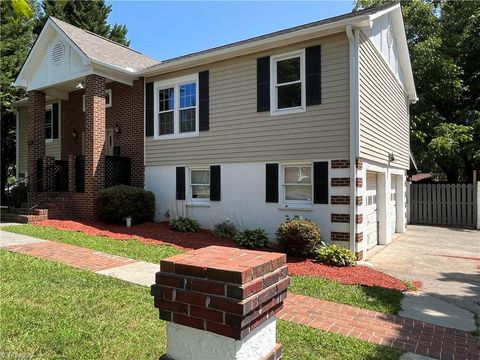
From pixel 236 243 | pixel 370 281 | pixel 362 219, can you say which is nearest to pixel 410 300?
pixel 370 281

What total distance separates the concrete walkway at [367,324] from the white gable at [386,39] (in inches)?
315

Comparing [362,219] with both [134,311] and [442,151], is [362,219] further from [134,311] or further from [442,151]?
[442,151]

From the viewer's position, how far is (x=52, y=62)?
14.8 m

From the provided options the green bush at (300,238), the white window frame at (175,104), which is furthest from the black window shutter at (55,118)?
the green bush at (300,238)

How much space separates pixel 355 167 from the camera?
929 cm

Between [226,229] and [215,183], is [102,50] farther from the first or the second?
[226,229]

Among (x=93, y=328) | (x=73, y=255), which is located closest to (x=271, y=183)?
(x=73, y=255)

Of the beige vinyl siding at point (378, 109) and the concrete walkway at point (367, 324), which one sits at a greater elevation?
the beige vinyl siding at point (378, 109)

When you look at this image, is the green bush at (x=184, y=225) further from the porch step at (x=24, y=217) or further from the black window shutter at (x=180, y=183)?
the porch step at (x=24, y=217)

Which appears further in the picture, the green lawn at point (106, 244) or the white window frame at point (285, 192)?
the white window frame at point (285, 192)

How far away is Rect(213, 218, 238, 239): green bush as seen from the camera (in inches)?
444

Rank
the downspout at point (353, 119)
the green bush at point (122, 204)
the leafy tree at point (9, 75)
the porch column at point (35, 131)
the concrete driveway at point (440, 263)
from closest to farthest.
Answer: the concrete driveway at point (440, 263) < the downspout at point (353, 119) < the green bush at point (122, 204) < the porch column at point (35, 131) < the leafy tree at point (9, 75)

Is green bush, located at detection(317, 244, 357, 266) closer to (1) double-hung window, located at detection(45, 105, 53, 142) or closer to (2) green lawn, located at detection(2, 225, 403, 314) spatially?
(2) green lawn, located at detection(2, 225, 403, 314)

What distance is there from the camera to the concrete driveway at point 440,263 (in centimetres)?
698
